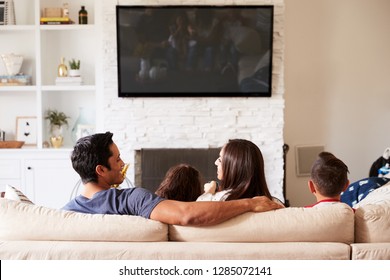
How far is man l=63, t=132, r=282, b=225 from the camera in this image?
89.5 inches

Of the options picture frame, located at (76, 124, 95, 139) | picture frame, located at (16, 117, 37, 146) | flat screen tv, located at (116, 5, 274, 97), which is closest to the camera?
flat screen tv, located at (116, 5, 274, 97)

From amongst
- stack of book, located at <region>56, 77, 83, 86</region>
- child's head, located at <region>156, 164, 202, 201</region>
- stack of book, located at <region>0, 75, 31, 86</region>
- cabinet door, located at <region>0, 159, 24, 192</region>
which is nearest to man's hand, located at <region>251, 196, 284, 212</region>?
child's head, located at <region>156, 164, 202, 201</region>

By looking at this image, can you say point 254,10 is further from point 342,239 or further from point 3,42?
point 342,239

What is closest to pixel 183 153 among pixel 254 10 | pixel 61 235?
pixel 254 10

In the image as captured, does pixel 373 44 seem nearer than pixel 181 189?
No

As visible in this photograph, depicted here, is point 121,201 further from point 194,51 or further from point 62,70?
point 62,70

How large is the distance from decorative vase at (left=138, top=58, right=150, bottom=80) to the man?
10.2 ft

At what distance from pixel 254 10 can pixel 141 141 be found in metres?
1.51

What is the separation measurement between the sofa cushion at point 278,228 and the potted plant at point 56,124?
387 cm

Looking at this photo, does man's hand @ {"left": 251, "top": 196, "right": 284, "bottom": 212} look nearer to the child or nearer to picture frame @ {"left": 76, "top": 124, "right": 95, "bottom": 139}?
the child

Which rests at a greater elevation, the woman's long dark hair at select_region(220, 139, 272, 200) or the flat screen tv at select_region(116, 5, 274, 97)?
the flat screen tv at select_region(116, 5, 274, 97)

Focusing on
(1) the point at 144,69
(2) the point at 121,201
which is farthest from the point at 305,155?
(2) the point at 121,201

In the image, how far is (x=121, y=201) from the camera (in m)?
2.44

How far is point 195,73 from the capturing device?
5.79m
